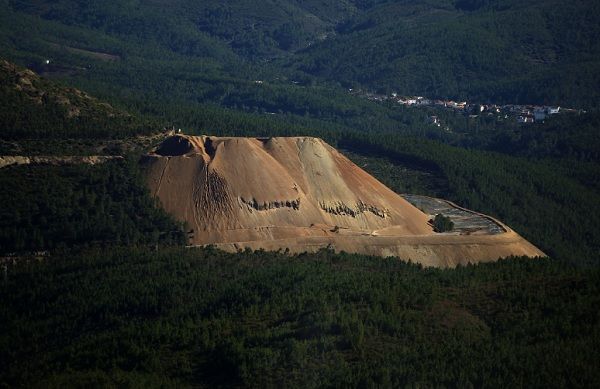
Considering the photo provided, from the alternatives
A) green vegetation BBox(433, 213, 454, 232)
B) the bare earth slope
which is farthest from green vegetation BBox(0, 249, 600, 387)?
green vegetation BBox(433, 213, 454, 232)

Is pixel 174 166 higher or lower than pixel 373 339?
higher

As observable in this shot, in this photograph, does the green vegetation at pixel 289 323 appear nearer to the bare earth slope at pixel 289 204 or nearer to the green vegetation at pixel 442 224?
the bare earth slope at pixel 289 204

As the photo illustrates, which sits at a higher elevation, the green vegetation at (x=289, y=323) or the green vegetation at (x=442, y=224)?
the green vegetation at (x=442, y=224)

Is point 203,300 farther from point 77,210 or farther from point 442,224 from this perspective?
point 442,224

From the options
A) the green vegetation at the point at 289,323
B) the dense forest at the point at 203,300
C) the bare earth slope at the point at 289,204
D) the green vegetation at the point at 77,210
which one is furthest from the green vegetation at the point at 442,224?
the green vegetation at the point at 77,210

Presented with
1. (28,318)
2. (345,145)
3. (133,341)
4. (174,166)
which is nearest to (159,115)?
(345,145)

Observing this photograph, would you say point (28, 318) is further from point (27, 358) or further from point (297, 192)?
point (297, 192)

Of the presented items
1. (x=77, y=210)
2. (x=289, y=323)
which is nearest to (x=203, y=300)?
(x=289, y=323)
